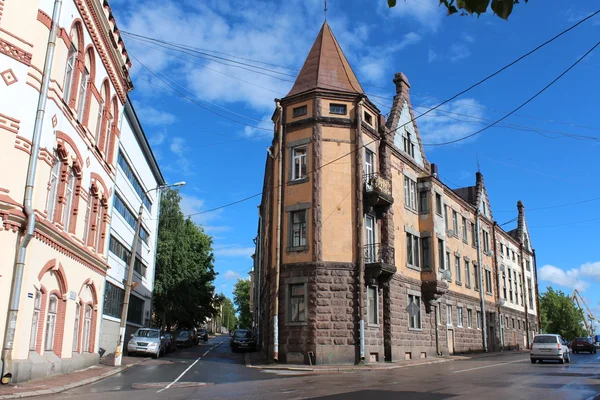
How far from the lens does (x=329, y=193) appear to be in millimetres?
26922

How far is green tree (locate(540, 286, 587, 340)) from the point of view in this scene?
94812 millimetres

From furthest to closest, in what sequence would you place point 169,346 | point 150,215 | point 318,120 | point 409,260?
point 150,215 → point 169,346 → point 409,260 → point 318,120

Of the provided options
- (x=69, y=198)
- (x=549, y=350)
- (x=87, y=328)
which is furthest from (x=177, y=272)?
(x=549, y=350)

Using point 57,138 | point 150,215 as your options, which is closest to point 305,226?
point 57,138

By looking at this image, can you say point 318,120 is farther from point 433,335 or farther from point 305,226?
point 433,335

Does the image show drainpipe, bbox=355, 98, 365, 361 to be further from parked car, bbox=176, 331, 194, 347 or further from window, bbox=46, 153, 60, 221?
parked car, bbox=176, 331, 194, 347

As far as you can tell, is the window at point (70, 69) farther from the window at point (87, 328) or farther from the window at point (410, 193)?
the window at point (410, 193)

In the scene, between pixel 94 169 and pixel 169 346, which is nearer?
pixel 94 169

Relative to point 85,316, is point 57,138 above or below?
above

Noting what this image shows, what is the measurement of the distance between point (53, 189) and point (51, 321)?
451cm

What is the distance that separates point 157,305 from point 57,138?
1414 inches

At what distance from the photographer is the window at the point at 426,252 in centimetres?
3334

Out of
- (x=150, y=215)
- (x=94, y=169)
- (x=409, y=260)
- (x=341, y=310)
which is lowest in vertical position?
(x=341, y=310)

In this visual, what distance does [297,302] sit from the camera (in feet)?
85.4
